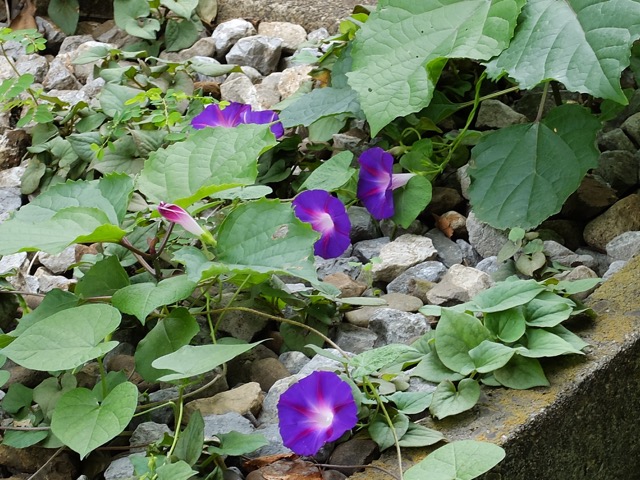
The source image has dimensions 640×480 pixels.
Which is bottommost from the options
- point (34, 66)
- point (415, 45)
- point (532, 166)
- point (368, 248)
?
point (34, 66)

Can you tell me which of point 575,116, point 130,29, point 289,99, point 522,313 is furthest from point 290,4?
point 522,313

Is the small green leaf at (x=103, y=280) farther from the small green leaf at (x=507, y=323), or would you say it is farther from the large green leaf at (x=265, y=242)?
the small green leaf at (x=507, y=323)

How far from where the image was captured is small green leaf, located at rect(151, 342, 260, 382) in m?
1.09

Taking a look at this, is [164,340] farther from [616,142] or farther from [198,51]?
[198,51]

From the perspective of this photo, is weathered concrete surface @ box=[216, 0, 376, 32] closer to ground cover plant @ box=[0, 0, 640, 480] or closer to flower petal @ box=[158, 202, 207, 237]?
ground cover plant @ box=[0, 0, 640, 480]

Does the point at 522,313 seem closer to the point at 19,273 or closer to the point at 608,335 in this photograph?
the point at 608,335

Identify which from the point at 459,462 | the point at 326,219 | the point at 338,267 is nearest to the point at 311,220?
the point at 326,219

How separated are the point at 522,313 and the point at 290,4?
175cm

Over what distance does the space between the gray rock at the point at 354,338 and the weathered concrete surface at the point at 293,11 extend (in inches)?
55.5

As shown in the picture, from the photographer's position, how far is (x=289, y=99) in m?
2.11

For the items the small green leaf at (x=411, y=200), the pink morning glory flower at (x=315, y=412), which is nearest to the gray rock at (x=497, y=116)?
the small green leaf at (x=411, y=200)

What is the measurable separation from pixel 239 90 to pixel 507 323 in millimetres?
1198

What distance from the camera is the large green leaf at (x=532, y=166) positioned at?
162cm

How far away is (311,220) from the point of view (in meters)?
1.60
